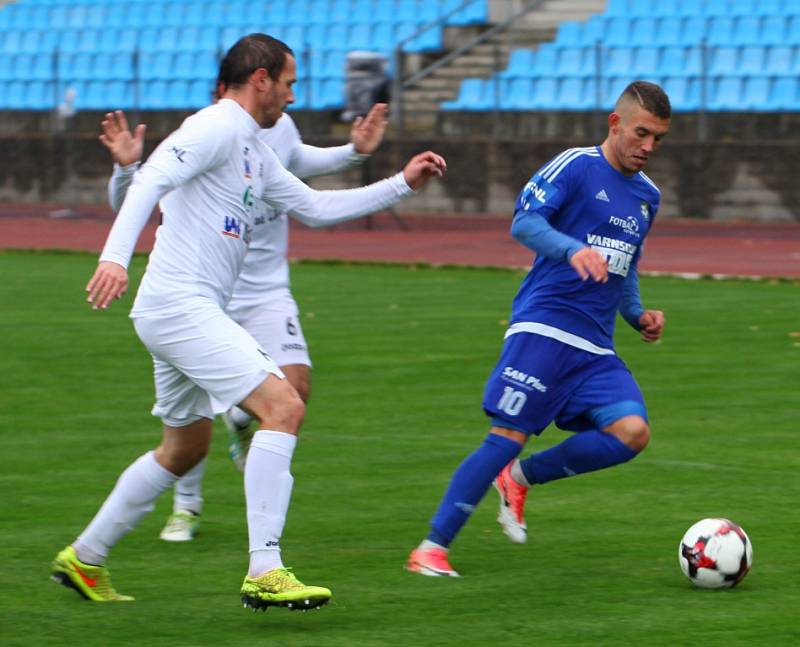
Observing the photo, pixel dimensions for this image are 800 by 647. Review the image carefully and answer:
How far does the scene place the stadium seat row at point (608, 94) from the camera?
25469 mm

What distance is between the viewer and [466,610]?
5906 millimetres

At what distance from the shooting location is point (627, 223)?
21.8ft

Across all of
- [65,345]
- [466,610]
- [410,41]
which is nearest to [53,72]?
[410,41]

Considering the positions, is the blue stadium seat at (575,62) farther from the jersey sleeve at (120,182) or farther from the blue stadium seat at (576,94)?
the jersey sleeve at (120,182)

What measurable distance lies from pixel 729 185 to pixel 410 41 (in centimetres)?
762

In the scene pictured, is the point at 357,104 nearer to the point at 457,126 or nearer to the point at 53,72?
the point at 457,126

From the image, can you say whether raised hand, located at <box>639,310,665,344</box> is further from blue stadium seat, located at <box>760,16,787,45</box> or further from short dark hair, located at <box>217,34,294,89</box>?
blue stadium seat, located at <box>760,16,787,45</box>

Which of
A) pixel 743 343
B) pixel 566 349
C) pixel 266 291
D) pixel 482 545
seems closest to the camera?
pixel 566 349

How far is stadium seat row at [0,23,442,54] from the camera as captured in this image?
30922 millimetres

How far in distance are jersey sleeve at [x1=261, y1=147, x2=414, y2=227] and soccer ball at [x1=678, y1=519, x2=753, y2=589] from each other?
1.68 metres

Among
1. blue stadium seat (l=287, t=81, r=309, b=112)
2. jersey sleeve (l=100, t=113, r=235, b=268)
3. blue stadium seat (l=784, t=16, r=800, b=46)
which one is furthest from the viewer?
blue stadium seat (l=287, t=81, r=309, b=112)

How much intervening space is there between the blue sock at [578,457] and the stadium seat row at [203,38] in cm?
2338

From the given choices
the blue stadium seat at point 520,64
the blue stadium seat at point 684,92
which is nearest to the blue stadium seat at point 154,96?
the blue stadium seat at point 520,64

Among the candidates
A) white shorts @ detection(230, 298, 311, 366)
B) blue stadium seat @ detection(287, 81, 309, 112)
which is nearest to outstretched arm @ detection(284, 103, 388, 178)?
white shorts @ detection(230, 298, 311, 366)
